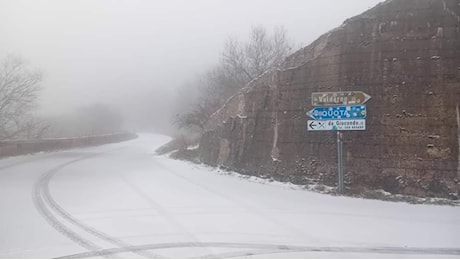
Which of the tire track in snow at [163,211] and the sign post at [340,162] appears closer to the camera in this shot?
the tire track in snow at [163,211]

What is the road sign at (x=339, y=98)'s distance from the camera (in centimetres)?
1197

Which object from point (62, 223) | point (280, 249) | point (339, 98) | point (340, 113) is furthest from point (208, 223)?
point (339, 98)

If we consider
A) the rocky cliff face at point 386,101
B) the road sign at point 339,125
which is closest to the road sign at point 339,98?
the rocky cliff face at point 386,101

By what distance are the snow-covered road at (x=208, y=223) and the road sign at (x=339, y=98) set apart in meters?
2.64

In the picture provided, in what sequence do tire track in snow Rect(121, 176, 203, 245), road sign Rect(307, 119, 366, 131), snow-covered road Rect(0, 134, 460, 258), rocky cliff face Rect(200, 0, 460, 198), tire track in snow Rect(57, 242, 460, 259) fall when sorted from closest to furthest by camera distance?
tire track in snow Rect(57, 242, 460, 259), snow-covered road Rect(0, 134, 460, 258), tire track in snow Rect(121, 176, 203, 245), rocky cliff face Rect(200, 0, 460, 198), road sign Rect(307, 119, 366, 131)

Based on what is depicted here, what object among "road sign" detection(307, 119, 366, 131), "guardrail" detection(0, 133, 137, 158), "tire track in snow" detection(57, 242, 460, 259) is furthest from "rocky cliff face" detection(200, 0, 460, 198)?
"guardrail" detection(0, 133, 137, 158)

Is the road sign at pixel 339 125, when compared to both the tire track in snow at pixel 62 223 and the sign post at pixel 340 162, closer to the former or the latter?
the sign post at pixel 340 162

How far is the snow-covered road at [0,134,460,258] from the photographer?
666 centimetres

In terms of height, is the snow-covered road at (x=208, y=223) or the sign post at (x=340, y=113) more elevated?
the sign post at (x=340, y=113)

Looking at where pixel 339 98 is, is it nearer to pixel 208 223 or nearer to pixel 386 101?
pixel 386 101

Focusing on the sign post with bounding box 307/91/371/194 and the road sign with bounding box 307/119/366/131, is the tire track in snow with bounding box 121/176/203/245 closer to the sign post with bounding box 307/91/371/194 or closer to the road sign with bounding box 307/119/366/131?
the sign post with bounding box 307/91/371/194

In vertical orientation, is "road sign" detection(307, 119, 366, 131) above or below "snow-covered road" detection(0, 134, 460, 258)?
above

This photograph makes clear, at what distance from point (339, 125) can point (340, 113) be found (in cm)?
34

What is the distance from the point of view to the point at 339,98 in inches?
479
